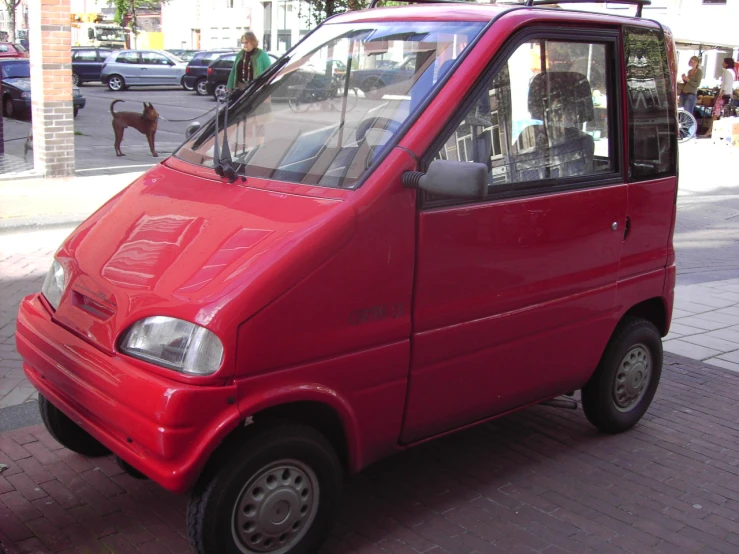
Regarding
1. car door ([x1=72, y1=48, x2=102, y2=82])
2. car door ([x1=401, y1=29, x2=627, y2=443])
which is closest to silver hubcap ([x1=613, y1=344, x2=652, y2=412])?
car door ([x1=401, y1=29, x2=627, y2=443])

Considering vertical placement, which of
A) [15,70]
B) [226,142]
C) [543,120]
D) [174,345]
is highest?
[15,70]

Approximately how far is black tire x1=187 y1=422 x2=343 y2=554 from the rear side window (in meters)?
2.23

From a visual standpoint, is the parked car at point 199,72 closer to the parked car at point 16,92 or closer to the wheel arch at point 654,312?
the parked car at point 16,92

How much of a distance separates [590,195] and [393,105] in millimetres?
1122

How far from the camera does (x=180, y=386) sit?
9.14 ft

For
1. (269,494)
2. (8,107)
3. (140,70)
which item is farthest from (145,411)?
(140,70)

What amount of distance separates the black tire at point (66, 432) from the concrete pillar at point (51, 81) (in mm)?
8651

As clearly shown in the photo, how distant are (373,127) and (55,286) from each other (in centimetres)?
144

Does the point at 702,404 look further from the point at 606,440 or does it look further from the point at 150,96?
the point at 150,96

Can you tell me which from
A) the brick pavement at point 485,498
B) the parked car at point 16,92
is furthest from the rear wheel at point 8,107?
the brick pavement at point 485,498

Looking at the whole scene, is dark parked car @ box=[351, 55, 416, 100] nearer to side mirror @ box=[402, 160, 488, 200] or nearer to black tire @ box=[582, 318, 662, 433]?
side mirror @ box=[402, 160, 488, 200]

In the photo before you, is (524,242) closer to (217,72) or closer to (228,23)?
(217,72)

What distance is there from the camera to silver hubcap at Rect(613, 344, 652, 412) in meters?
4.64

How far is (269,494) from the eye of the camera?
308 cm
